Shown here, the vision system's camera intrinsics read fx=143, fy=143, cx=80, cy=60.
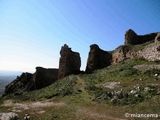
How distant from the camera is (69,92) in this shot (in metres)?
26.0

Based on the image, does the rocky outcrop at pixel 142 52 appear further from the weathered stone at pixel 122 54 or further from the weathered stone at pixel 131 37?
the weathered stone at pixel 131 37

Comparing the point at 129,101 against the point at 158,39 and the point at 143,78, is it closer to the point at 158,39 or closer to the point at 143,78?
the point at 143,78

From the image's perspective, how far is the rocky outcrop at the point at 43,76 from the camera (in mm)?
57594

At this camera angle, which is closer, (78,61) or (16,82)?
(78,61)

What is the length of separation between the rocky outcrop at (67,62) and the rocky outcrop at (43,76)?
14.4 m

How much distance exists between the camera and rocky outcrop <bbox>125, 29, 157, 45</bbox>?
153 ft

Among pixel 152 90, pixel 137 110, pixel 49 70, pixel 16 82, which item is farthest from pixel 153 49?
pixel 16 82

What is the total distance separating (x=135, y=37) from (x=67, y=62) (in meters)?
23.9

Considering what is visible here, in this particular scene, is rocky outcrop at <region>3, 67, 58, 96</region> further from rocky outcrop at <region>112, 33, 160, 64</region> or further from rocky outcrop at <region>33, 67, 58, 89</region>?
rocky outcrop at <region>112, 33, 160, 64</region>

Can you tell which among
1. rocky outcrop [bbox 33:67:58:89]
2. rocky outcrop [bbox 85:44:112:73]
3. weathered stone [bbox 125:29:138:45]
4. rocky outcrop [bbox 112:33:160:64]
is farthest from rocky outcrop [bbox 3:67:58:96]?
weathered stone [bbox 125:29:138:45]

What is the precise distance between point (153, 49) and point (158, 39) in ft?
7.25

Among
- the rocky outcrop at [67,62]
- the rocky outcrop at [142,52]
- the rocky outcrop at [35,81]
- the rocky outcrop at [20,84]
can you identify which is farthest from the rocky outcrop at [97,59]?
the rocky outcrop at [20,84]

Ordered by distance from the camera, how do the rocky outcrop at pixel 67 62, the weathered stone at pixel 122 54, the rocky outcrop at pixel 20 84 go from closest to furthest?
the weathered stone at pixel 122 54 → the rocky outcrop at pixel 67 62 → the rocky outcrop at pixel 20 84

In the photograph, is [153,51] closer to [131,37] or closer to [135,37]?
[131,37]
